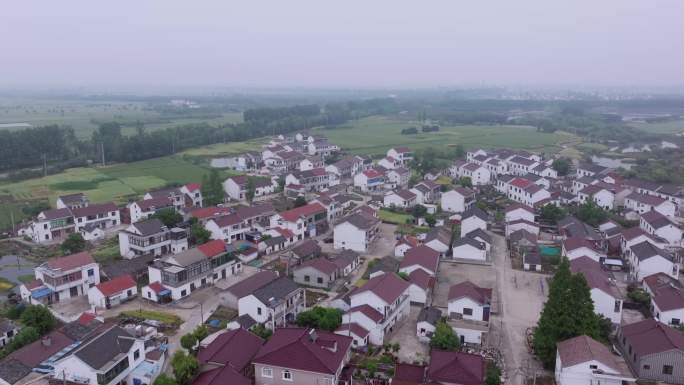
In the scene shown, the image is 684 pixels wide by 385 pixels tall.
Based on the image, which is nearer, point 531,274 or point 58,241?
point 531,274

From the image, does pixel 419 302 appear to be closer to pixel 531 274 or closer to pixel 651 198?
pixel 531 274

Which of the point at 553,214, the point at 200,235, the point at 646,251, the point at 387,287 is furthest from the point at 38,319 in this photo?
the point at 553,214

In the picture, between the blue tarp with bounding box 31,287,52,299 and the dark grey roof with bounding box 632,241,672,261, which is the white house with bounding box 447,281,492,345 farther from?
the blue tarp with bounding box 31,287,52,299

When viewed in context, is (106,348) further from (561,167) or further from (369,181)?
(561,167)

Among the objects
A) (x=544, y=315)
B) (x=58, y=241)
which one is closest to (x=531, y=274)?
(x=544, y=315)

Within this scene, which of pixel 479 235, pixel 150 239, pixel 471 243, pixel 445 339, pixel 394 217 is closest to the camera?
pixel 445 339

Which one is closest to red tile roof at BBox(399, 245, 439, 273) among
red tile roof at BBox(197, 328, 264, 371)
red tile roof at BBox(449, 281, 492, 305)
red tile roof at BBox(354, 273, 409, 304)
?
red tile roof at BBox(354, 273, 409, 304)

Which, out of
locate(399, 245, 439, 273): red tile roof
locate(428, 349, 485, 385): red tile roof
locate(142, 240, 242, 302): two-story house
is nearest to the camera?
locate(428, 349, 485, 385): red tile roof
